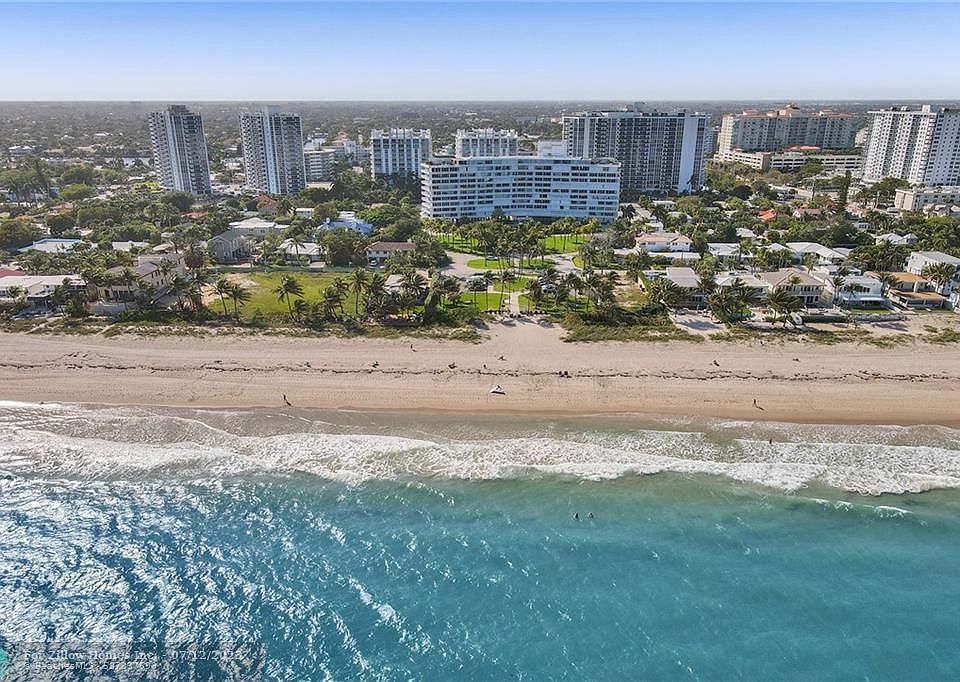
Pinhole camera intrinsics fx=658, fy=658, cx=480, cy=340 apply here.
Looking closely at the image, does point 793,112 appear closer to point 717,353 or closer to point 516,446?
point 717,353

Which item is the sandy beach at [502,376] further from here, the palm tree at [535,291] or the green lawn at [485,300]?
the green lawn at [485,300]

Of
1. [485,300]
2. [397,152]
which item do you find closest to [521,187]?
[397,152]

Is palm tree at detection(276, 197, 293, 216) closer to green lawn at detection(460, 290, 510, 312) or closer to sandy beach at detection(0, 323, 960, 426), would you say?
green lawn at detection(460, 290, 510, 312)

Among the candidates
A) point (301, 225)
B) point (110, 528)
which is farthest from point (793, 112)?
point (110, 528)

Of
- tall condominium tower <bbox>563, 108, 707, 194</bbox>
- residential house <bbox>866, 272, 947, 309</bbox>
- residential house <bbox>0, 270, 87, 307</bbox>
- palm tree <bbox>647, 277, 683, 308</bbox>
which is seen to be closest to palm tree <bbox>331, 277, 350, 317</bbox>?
residential house <bbox>0, 270, 87, 307</bbox>

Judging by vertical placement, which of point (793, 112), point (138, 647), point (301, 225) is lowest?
point (138, 647)

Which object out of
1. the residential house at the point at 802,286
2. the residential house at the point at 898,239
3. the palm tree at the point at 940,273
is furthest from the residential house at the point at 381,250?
the residential house at the point at 898,239
